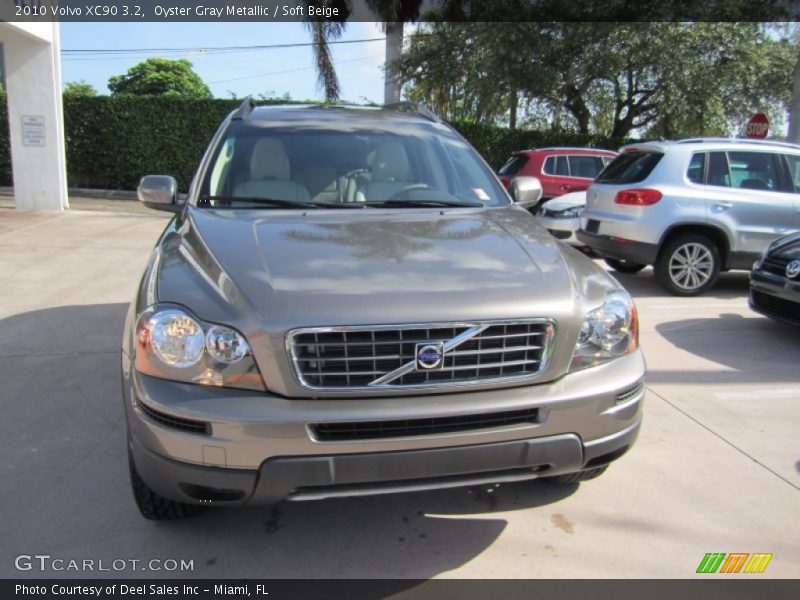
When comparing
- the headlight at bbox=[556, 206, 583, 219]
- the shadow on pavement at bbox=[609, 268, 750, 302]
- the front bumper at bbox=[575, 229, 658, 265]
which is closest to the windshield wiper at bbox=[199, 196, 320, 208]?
the front bumper at bbox=[575, 229, 658, 265]

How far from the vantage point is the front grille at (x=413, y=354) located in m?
2.26

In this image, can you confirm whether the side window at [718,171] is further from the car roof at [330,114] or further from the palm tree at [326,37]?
the palm tree at [326,37]

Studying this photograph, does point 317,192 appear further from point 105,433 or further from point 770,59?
point 770,59

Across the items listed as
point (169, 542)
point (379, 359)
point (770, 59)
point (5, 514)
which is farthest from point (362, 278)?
point (770, 59)

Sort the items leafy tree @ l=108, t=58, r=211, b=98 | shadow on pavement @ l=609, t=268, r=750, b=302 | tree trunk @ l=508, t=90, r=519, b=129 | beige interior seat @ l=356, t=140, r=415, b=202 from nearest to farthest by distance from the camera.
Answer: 1. beige interior seat @ l=356, t=140, r=415, b=202
2. shadow on pavement @ l=609, t=268, r=750, b=302
3. tree trunk @ l=508, t=90, r=519, b=129
4. leafy tree @ l=108, t=58, r=211, b=98

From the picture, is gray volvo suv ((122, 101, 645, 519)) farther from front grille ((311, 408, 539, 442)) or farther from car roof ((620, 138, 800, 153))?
car roof ((620, 138, 800, 153))

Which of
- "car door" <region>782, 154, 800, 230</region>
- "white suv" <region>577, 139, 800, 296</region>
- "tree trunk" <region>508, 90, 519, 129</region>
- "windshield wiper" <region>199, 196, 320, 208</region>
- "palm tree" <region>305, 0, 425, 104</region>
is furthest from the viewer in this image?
"palm tree" <region>305, 0, 425, 104</region>

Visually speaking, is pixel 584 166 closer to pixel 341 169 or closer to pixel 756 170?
pixel 756 170

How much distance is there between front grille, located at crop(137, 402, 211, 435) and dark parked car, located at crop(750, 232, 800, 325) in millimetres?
5132

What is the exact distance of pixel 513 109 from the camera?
2058 cm

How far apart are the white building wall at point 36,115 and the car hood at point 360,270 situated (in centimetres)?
1232

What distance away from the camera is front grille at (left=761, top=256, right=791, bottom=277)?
18.7 feet

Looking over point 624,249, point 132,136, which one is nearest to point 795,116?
point 624,249

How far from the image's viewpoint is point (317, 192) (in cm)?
360
